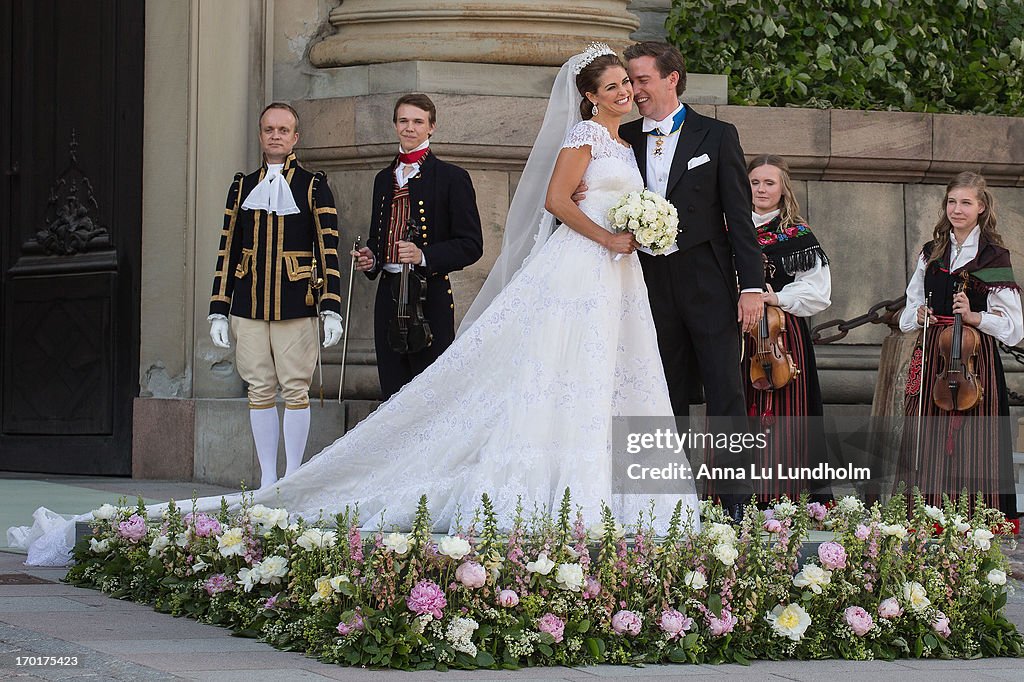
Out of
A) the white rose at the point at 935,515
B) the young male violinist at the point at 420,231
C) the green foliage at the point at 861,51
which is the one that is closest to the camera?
the white rose at the point at 935,515

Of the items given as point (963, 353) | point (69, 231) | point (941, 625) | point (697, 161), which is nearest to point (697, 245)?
point (697, 161)

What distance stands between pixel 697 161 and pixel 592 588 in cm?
233

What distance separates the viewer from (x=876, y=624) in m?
5.48

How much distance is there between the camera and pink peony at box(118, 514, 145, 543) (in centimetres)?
625

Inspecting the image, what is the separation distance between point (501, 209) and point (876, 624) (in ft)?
14.7

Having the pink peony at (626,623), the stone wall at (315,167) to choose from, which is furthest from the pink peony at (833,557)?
the stone wall at (315,167)

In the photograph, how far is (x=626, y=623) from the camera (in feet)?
16.9

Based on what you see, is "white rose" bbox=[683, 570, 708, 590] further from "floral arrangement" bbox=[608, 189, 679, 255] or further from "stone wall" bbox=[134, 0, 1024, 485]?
"stone wall" bbox=[134, 0, 1024, 485]

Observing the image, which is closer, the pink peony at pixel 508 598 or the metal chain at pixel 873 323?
the pink peony at pixel 508 598

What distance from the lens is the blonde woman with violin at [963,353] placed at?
7.76 metres

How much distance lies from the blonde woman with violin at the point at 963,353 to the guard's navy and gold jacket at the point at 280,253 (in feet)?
8.97

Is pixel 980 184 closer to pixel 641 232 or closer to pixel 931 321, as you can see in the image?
pixel 931 321

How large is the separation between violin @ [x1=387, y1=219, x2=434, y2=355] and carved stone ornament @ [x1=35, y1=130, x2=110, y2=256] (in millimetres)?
3547

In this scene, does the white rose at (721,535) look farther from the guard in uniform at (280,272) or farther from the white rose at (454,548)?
the guard in uniform at (280,272)
